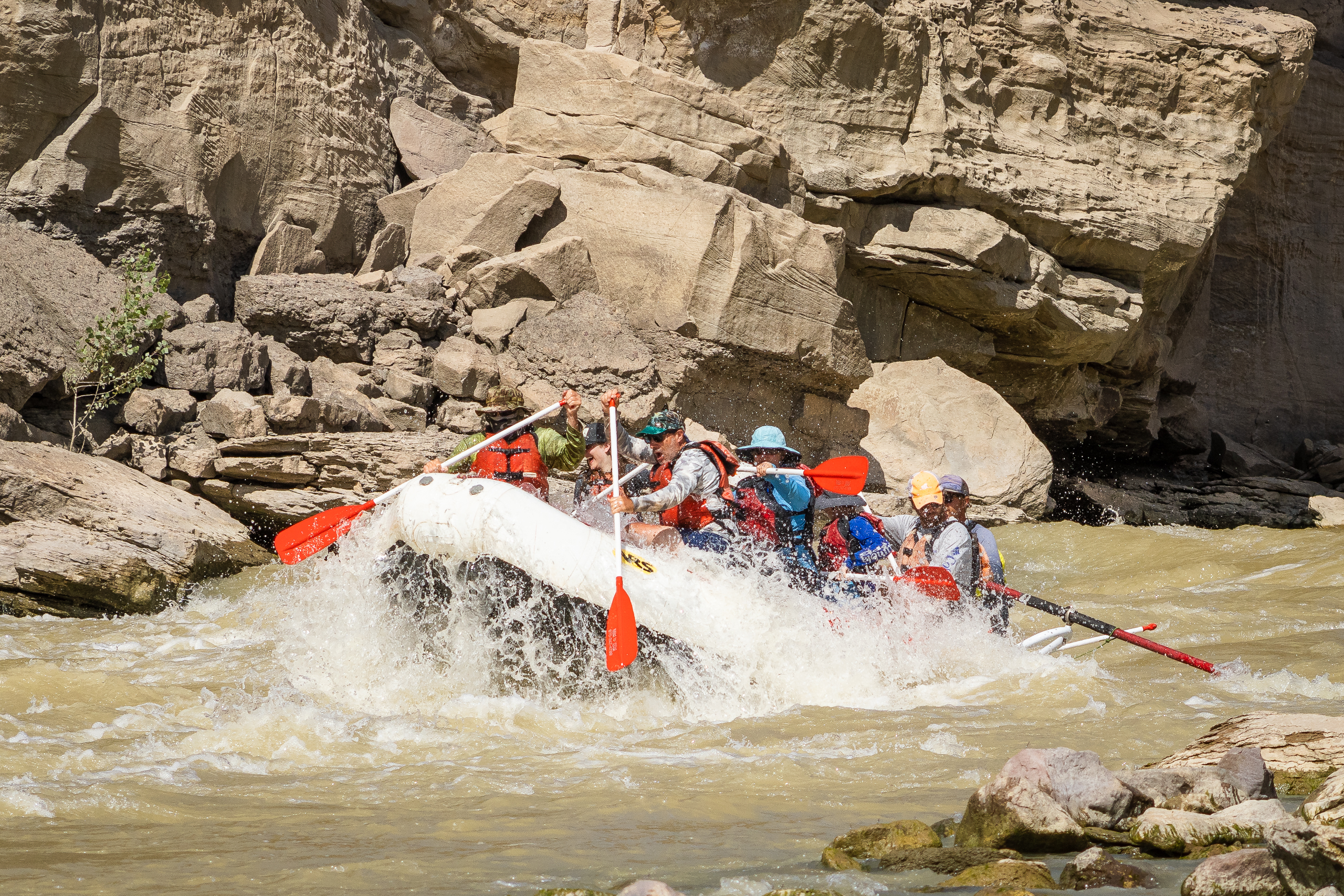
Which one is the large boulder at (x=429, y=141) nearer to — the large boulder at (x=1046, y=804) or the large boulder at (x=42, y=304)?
the large boulder at (x=42, y=304)

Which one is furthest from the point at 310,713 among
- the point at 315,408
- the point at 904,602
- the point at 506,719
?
the point at 315,408

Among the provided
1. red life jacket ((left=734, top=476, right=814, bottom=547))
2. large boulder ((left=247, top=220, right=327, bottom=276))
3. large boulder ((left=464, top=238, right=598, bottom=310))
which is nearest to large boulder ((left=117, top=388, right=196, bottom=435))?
large boulder ((left=247, top=220, right=327, bottom=276))

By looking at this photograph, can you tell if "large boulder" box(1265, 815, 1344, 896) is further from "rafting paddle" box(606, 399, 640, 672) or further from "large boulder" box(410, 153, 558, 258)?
"large boulder" box(410, 153, 558, 258)

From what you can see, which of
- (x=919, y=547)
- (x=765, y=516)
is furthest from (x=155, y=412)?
(x=919, y=547)

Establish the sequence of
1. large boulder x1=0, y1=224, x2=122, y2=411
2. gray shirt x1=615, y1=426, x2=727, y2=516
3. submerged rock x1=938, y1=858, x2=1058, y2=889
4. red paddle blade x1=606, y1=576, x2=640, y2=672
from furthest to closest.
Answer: large boulder x1=0, y1=224, x2=122, y2=411
gray shirt x1=615, y1=426, x2=727, y2=516
red paddle blade x1=606, y1=576, x2=640, y2=672
submerged rock x1=938, y1=858, x2=1058, y2=889

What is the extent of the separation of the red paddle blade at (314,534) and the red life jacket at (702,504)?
1.48 metres

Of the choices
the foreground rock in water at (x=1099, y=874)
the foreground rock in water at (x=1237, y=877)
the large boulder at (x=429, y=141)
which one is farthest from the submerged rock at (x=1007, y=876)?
the large boulder at (x=429, y=141)

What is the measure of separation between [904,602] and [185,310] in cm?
673

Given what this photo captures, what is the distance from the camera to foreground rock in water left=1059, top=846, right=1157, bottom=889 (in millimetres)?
2666

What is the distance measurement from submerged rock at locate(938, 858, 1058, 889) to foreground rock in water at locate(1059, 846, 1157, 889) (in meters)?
0.04

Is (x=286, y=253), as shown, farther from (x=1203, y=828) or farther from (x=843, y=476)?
(x=1203, y=828)

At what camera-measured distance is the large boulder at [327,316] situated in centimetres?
945

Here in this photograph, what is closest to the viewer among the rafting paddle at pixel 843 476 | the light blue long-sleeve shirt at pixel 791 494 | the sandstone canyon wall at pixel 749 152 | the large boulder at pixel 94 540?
the light blue long-sleeve shirt at pixel 791 494

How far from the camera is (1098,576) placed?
31.1ft
